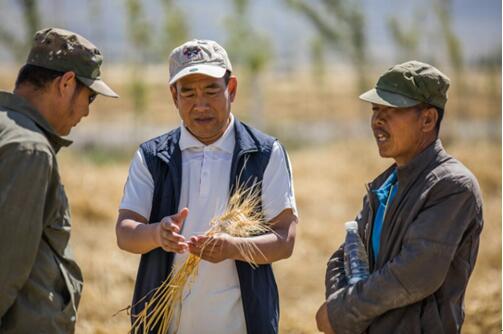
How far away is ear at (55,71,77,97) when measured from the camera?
3236 mm

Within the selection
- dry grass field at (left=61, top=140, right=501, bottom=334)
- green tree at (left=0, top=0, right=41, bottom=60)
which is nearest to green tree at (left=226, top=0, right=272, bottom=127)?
green tree at (left=0, top=0, right=41, bottom=60)

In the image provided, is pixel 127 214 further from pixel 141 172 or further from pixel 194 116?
pixel 194 116

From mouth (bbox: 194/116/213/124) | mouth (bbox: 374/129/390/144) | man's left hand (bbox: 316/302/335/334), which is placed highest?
mouth (bbox: 194/116/213/124)

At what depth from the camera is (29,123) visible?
307 cm

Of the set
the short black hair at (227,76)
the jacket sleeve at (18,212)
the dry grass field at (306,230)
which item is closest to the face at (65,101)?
the jacket sleeve at (18,212)

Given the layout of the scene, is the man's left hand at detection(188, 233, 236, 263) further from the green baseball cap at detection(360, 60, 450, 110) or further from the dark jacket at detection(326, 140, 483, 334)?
the green baseball cap at detection(360, 60, 450, 110)

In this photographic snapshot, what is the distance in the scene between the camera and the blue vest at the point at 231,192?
3553mm

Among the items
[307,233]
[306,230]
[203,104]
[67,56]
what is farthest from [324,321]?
[306,230]

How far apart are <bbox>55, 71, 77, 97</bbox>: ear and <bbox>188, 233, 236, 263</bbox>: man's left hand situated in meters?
0.75

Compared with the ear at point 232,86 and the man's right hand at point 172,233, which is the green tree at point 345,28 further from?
the man's right hand at point 172,233

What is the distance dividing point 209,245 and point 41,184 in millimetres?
776

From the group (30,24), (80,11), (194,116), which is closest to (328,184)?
(30,24)

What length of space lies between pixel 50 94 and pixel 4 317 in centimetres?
84

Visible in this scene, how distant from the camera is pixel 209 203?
363cm
